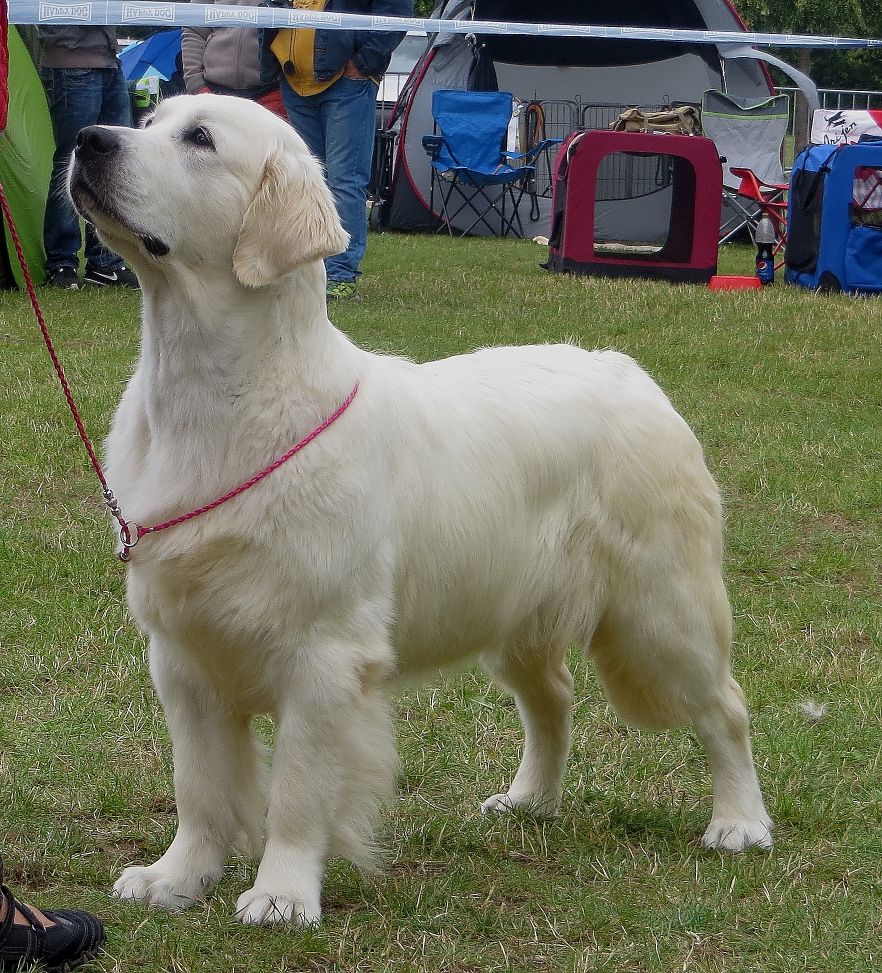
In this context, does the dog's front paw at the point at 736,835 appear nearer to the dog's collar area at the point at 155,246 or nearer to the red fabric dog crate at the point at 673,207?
the dog's collar area at the point at 155,246

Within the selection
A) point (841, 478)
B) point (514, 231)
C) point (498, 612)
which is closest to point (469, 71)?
point (514, 231)

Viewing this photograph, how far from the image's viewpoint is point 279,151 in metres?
2.71

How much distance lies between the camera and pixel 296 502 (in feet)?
8.57

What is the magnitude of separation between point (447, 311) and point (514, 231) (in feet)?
25.3

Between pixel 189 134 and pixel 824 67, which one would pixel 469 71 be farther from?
pixel 824 67

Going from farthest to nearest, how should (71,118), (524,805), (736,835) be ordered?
(71,118)
(524,805)
(736,835)

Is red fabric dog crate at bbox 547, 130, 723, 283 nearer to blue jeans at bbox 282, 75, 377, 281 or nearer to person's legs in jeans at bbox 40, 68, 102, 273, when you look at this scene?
blue jeans at bbox 282, 75, 377, 281

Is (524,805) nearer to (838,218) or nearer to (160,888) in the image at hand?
(160,888)

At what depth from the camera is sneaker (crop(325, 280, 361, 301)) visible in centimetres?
967

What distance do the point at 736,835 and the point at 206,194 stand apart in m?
1.97

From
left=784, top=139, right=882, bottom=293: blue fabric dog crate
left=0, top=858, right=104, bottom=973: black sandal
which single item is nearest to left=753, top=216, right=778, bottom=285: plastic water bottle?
left=784, top=139, right=882, bottom=293: blue fabric dog crate

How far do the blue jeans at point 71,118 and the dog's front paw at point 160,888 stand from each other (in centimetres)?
734

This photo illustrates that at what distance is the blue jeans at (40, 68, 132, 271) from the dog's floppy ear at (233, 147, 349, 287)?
721 centimetres

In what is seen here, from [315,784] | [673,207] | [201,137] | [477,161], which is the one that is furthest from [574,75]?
[315,784]
